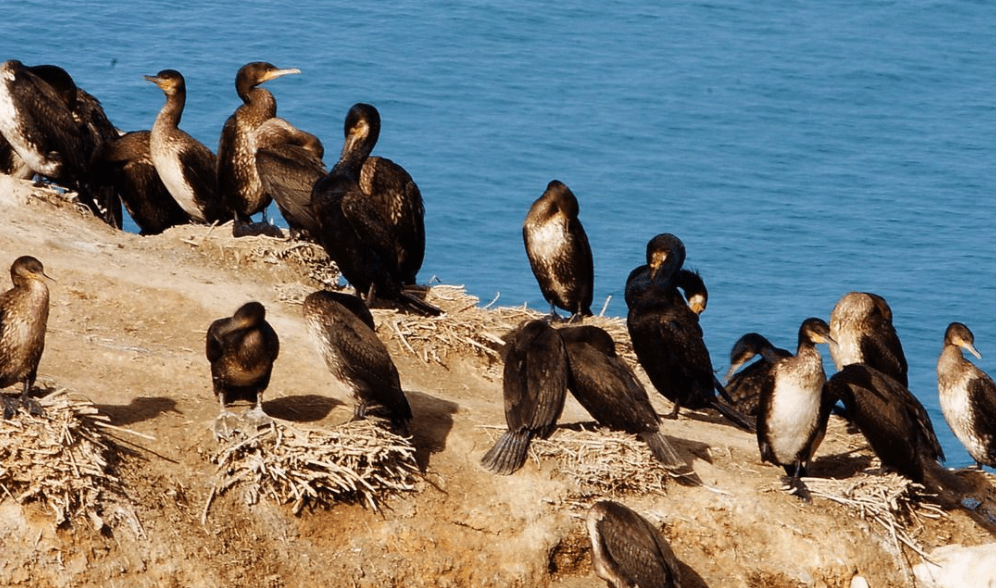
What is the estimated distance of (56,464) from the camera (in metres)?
7.05

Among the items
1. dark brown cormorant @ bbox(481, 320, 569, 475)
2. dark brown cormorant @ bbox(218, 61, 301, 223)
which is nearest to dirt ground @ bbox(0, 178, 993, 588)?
dark brown cormorant @ bbox(481, 320, 569, 475)

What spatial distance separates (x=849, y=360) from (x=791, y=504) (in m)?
2.48

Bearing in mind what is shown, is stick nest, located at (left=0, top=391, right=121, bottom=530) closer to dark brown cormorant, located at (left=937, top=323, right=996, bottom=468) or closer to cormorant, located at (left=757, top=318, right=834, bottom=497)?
cormorant, located at (left=757, top=318, right=834, bottom=497)

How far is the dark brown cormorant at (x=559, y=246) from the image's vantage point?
428 inches

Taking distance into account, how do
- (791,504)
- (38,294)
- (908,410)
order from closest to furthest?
1. (38,294)
2. (791,504)
3. (908,410)

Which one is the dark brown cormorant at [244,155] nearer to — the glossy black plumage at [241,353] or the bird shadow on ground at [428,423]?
the bird shadow on ground at [428,423]

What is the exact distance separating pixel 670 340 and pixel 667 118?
14301 mm

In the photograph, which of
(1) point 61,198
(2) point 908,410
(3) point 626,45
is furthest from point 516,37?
(2) point 908,410

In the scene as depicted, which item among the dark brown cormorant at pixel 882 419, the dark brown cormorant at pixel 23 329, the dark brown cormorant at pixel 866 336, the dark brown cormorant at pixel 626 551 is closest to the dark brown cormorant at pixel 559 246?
the dark brown cormorant at pixel 866 336

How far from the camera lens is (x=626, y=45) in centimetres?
2659

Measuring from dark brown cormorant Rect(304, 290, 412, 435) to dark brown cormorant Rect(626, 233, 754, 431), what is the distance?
215cm

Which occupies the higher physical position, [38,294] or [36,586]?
[38,294]

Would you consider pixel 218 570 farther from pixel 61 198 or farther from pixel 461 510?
pixel 61 198

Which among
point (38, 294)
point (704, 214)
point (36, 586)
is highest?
point (38, 294)
